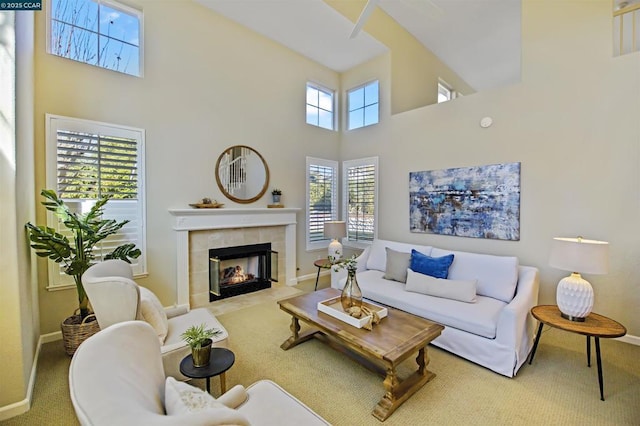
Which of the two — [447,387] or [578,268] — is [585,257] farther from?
[447,387]

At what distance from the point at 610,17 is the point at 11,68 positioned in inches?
216

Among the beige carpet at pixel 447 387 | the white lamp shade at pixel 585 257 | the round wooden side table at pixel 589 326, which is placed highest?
the white lamp shade at pixel 585 257

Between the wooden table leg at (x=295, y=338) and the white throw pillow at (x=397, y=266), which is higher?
the white throw pillow at (x=397, y=266)

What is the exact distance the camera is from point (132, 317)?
1.99m

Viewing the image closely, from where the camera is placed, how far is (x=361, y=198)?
5547 millimetres

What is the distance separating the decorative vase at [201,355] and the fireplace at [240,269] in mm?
2501

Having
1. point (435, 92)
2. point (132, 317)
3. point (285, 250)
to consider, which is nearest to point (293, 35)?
point (435, 92)

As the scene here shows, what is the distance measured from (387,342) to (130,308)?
1.88 m

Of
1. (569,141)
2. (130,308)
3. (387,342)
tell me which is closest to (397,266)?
(387,342)

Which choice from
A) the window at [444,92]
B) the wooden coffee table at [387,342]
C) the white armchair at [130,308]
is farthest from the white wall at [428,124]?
the wooden coffee table at [387,342]

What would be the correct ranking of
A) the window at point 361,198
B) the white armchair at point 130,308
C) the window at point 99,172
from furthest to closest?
the window at point 361,198 < the window at point 99,172 < the white armchair at point 130,308

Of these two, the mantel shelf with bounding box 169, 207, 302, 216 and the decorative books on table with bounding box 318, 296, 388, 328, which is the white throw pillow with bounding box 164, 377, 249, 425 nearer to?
the decorative books on table with bounding box 318, 296, 388, 328

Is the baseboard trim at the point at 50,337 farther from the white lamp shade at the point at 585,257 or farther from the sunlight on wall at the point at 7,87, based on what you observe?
the white lamp shade at the point at 585,257

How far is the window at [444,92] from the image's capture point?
20.6ft
